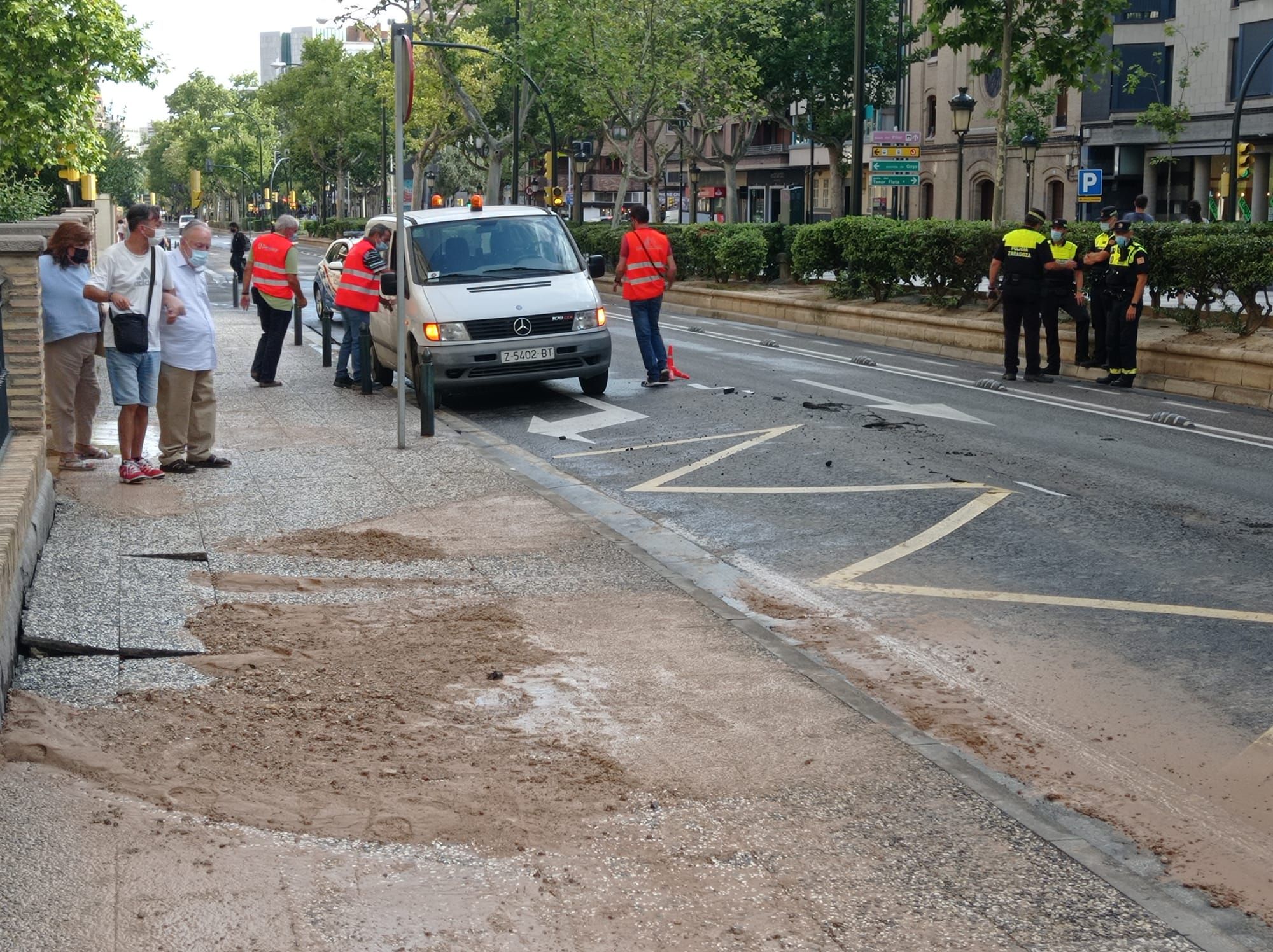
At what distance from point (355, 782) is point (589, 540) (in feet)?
13.2

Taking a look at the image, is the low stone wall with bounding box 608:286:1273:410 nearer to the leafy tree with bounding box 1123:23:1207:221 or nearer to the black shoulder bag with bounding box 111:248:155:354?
the black shoulder bag with bounding box 111:248:155:354

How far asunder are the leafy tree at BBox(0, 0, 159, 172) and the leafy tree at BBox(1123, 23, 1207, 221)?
28226mm

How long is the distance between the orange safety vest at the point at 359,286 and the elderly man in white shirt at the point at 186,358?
18.7 ft

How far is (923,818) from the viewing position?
4.88 meters

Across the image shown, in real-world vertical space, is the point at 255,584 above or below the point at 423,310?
below

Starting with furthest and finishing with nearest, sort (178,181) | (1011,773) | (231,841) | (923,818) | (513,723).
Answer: (178,181)
(513,723)
(1011,773)
(923,818)
(231,841)

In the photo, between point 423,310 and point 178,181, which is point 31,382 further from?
point 178,181

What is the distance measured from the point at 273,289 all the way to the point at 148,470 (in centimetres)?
694

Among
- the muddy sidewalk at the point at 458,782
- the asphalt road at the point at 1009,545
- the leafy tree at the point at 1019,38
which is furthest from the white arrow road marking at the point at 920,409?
the leafy tree at the point at 1019,38

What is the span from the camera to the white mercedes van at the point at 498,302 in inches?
607

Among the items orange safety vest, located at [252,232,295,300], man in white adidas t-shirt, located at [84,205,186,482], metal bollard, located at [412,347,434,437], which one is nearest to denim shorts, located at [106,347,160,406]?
man in white adidas t-shirt, located at [84,205,186,482]

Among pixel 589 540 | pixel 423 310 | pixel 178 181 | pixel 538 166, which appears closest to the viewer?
pixel 589 540

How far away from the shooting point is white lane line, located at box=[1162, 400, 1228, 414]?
15648 mm

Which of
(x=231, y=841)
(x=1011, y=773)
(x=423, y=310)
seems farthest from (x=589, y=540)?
(x=423, y=310)
